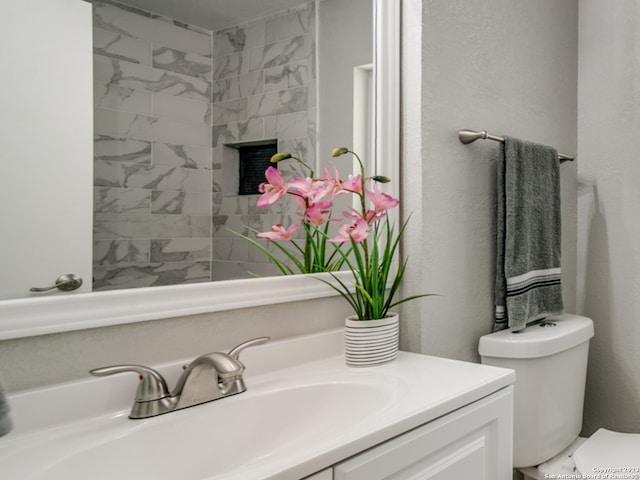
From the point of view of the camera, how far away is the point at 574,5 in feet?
6.40

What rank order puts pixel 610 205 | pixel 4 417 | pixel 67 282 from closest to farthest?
pixel 4 417
pixel 67 282
pixel 610 205

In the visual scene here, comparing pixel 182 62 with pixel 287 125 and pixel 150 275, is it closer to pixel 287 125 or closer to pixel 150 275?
pixel 287 125

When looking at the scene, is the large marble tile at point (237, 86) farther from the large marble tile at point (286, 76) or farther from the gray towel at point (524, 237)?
the gray towel at point (524, 237)

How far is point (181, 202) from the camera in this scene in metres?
0.97

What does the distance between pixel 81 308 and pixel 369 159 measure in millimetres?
796

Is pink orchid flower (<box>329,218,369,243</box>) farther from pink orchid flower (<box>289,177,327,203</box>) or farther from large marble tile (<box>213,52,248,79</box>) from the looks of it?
large marble tile (<box>213,52,248,79</box>)

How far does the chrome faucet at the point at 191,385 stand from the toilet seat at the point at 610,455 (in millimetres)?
986

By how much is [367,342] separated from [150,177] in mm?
571

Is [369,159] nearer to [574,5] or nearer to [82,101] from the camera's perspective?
[82,101]

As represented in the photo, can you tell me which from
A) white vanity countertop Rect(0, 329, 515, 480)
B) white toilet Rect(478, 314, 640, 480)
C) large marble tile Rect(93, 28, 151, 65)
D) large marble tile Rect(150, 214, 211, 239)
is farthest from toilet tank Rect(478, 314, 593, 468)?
large marble tile Rect(93, 28, 151, 65)

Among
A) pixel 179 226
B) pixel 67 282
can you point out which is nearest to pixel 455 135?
pixel 179 226

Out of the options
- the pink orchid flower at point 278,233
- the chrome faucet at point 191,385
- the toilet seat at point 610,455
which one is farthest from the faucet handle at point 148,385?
the toilet seat at point 610,455

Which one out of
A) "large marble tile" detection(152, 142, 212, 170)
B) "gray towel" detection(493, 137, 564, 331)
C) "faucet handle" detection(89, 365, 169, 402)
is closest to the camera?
"faucet handle" detection(89, 365, 169, 402)

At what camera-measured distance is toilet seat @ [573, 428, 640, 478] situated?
1.32 m
